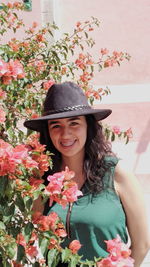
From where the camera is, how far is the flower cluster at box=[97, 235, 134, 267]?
1.15 meters

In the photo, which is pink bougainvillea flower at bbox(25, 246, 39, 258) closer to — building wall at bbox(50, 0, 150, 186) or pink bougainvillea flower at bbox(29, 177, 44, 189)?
pink bougainvillea flower at bbox(29, 177, 44, 189)

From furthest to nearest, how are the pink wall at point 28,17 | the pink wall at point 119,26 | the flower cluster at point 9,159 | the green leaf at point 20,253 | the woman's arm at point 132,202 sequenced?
the pink wall at point 119,26 < the pink wall at point 28,17 < the woman's arm at point 132,202 < the green leaf at point 20,253 < the flower cluster at point 9,159

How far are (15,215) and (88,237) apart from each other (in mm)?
393

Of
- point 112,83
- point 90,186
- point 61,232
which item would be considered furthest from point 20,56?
point 112,83

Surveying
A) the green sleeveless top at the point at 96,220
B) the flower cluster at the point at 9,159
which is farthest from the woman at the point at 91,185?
the flower cluster at the point at 9,159

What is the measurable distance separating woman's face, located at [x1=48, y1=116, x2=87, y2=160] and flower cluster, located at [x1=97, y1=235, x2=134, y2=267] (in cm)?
51

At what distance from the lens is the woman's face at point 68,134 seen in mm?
1647

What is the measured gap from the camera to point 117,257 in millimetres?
1173

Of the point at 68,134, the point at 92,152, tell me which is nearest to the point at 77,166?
the point at 92,152

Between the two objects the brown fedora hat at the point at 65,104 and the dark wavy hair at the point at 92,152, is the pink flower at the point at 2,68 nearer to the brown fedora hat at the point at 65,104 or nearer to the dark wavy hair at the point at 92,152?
the brown fedora hat at the point at 65,104

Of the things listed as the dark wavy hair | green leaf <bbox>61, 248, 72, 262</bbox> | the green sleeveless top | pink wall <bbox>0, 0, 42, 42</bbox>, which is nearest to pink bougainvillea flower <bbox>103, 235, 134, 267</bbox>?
green leaf <bbox>61, 248, 72, 262</bbox>

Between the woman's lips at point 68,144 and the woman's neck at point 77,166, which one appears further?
the woman's neck at point 77,166

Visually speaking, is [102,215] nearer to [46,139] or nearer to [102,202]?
[102,202]

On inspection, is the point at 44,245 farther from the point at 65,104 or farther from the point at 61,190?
the point at 65,104
